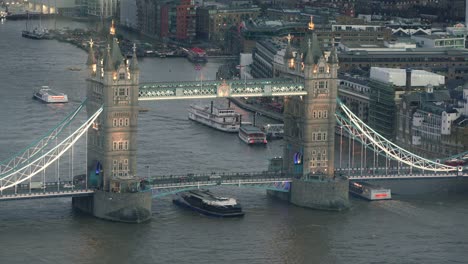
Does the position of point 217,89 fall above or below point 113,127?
above

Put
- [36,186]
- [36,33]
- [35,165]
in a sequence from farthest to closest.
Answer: [36,33] < [35,165] < [36,186]

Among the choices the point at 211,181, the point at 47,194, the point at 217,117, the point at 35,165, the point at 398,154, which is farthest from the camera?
the point at 217,117

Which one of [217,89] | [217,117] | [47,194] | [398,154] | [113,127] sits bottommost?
[47,194]

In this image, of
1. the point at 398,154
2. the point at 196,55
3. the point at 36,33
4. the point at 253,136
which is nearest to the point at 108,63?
the point at 398,154

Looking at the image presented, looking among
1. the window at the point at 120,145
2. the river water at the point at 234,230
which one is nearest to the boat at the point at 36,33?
the river water at the point at 234,230

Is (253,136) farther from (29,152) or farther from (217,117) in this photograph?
(29,152)

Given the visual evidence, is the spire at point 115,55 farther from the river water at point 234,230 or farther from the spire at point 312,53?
the spire at point 312,53

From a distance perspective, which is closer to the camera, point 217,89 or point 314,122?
point 217,89
